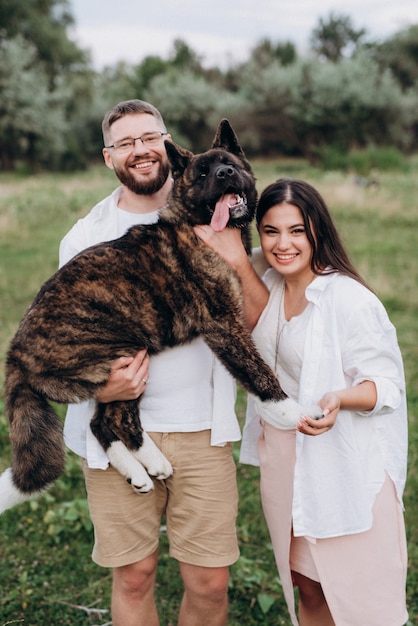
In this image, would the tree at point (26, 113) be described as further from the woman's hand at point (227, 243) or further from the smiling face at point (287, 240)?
the smiling face at point (287, 240)

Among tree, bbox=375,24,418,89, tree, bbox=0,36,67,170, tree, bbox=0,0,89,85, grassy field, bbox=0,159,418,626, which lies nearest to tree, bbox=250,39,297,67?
tree, bbox=375,24,418,89

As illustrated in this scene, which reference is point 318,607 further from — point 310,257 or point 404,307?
point 404,307

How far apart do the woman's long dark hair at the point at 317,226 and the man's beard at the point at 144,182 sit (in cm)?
56

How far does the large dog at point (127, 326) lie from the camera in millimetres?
2660

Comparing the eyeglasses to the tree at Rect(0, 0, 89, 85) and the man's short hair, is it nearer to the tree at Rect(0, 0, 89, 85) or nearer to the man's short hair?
the man's short hair

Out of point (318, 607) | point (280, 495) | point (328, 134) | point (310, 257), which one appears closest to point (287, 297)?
point (310, 257)

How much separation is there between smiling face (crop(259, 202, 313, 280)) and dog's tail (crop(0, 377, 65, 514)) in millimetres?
1219

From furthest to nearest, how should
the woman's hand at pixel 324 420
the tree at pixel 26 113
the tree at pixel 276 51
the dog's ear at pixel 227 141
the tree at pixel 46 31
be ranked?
the tree at pixel 276 51, the tree at pixel 46 31, the tree at pixel 26 113, the dog's ear at pixel 227 141, the woman's hand at pixel 324 420

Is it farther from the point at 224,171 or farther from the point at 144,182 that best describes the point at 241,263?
the point at 144,182

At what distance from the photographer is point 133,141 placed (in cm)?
293

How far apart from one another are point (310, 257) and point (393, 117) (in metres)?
30.1

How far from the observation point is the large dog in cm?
266

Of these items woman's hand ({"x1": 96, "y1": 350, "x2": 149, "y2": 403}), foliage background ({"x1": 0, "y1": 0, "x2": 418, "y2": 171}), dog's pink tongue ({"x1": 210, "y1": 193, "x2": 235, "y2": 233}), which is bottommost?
woman's hand ({"x1": 96, "y1": 350, "x2": 149, "y2": 403})

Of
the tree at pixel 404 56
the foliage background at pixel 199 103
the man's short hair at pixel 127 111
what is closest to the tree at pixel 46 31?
the foliage background at pixel 199 103
